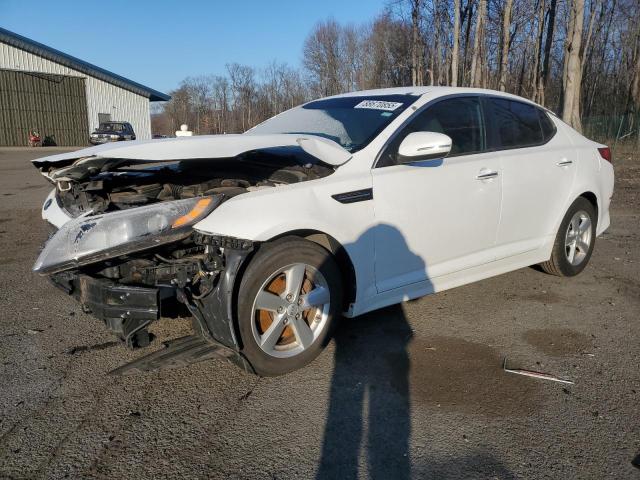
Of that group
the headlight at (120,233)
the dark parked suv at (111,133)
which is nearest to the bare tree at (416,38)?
the dark parked suv at (111,133)

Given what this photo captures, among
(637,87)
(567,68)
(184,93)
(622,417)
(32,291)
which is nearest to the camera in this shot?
(622,417)

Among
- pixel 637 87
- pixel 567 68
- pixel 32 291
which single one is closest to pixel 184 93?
pixel 637 87

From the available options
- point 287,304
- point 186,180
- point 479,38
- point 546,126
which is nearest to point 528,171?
point 546,126

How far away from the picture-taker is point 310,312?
3193 mm

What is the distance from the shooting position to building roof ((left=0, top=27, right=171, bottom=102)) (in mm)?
29609

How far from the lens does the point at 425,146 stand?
3.33 m

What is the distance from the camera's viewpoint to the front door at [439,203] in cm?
340

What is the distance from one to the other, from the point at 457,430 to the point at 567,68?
727 inches

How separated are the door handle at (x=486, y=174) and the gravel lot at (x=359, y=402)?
1.09 meters

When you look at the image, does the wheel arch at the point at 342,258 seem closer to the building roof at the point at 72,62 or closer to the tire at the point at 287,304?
the tire at the point at 287,304

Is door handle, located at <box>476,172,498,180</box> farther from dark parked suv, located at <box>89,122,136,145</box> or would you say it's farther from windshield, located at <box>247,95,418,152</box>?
dark parked suv, located at <box>89,122,136,145</box>

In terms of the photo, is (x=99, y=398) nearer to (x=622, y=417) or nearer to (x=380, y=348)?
(x=380, y=348)

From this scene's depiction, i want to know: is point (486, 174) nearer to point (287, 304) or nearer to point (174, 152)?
point (287, 304)

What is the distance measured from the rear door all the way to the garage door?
112 feet
